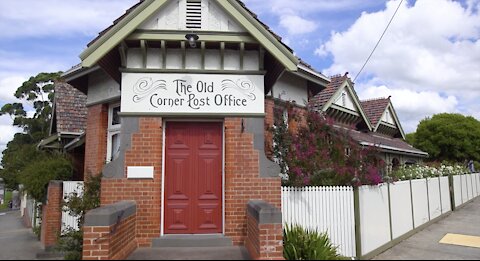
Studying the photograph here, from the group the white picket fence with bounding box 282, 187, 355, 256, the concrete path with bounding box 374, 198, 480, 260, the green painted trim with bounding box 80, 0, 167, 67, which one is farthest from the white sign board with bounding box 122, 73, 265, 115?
the concrete path with bounding box 374, 198, 480, 260

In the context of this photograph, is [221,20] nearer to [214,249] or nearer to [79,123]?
[214,249]

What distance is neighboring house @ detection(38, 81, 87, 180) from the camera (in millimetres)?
13008

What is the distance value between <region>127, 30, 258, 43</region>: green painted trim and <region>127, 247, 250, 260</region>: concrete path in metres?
3.93

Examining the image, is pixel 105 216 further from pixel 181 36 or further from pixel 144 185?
pixel 181 36

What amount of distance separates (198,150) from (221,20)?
2648 mm

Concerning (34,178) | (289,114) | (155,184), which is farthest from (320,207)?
(34,178)

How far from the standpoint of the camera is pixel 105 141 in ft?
34.3

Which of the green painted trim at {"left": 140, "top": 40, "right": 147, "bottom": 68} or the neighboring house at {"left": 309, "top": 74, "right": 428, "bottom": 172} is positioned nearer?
the green painted trim at {"left": 140, "top": 40, "right": 147, "bottom": 68}

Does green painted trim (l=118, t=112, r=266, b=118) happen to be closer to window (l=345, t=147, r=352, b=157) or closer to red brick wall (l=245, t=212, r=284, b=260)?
red brick wall (l=245, t=212, r=284, b=260)

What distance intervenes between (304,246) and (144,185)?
321 centimetres

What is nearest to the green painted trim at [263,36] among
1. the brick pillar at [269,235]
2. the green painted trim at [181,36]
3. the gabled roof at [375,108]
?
the green painted trim at [181,36]

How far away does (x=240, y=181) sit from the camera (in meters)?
7.41

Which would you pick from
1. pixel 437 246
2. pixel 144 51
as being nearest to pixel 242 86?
pixel 144 51

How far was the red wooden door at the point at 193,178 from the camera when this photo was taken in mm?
7395
